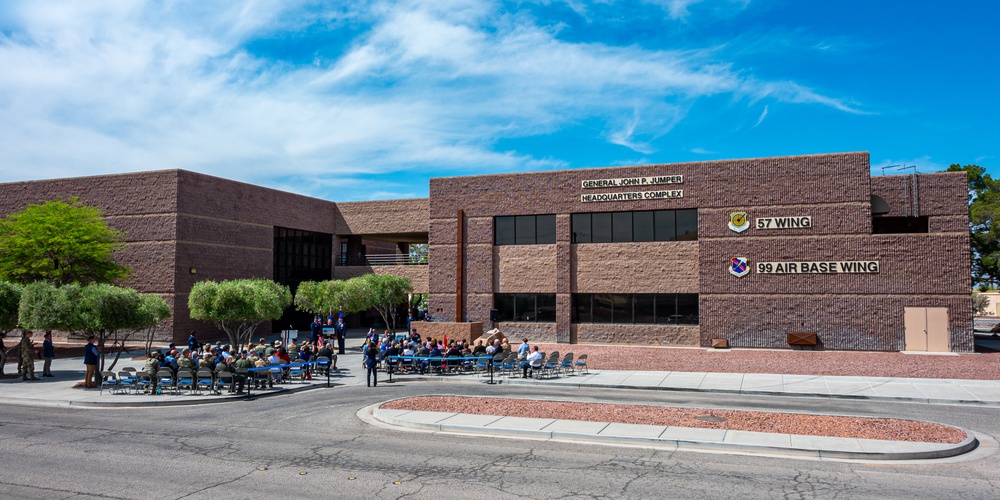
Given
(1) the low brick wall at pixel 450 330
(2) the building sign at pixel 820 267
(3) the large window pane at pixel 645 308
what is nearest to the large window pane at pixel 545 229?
(3) the large window pane at pixel 645 308

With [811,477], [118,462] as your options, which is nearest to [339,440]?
[118,462]

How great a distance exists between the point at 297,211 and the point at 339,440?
114 ft

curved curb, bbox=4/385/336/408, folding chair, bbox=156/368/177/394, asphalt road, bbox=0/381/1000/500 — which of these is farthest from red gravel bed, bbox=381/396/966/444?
folding chair, bbox=156/368/177/394

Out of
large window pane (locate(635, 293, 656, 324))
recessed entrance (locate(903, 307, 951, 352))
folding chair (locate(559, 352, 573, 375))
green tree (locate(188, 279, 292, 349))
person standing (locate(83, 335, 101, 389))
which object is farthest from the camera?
large window pane (locate(635, 293, 656, 324))

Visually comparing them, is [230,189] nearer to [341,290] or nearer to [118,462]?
[341,290]

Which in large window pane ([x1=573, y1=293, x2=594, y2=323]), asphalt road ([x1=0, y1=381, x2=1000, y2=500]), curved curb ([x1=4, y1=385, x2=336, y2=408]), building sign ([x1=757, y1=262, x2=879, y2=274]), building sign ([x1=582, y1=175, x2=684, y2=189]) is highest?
building sign ([x1=582, y1=175, x2=684, y2=189])

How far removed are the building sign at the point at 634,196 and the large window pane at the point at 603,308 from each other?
5347mm

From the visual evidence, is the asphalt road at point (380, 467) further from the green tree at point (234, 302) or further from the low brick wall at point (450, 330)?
the low brick wall at point (450, 330)

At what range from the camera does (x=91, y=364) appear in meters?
21.6

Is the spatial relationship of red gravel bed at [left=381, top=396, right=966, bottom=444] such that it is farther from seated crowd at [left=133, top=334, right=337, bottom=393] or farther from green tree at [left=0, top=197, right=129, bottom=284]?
green tree at [left=0, top=197, right=129, bottom=284]

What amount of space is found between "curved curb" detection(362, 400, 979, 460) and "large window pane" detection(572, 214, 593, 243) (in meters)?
23.7

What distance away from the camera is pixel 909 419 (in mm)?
15695

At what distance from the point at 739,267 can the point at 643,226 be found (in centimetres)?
551

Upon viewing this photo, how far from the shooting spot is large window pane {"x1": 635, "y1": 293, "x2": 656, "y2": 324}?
35938mm
